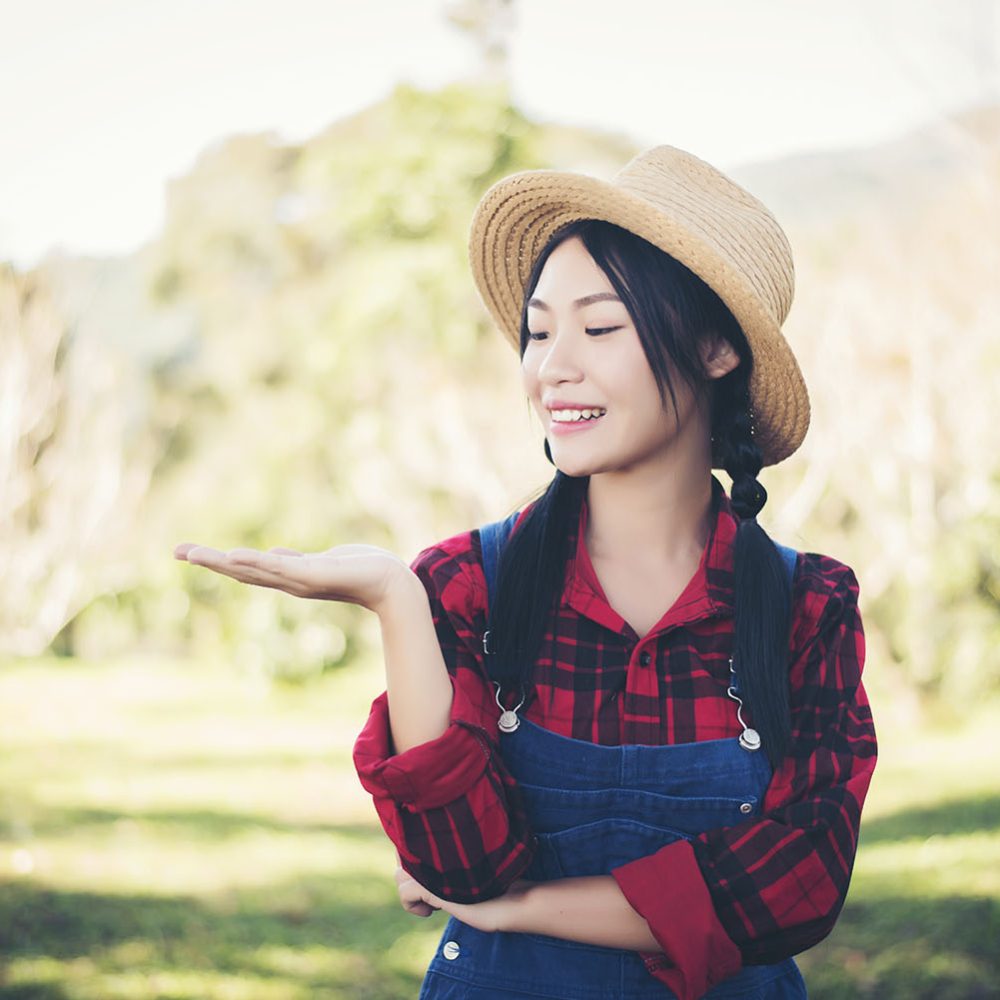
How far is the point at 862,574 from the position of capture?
7.10m

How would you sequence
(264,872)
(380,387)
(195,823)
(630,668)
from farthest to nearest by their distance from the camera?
1. (380,387)
2. (195,823)
3. (264,872)
4. (630,668)

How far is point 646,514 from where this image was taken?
5.26 ft

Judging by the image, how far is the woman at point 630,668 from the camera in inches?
52.0

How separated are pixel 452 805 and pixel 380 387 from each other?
8960 millimetres

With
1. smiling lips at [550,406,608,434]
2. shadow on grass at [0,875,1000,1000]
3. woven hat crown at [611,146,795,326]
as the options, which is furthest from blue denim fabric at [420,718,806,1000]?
shadow on grass at [0,875,1000,1000]

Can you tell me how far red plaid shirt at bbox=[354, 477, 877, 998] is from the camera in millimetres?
1304

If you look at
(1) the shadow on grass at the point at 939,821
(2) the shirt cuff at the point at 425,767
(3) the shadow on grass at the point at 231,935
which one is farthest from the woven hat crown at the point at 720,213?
(1) the shadow on grass at the point at 939,821

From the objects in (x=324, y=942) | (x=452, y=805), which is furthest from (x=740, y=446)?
(x=324, y=942)

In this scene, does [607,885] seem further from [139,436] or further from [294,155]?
[294,155]

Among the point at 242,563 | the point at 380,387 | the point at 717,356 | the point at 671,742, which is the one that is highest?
the point at 380,387

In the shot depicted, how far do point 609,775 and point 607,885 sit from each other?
134mm

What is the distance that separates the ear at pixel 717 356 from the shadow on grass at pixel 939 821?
3.43 metres

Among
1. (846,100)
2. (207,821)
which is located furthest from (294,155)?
(207,821)

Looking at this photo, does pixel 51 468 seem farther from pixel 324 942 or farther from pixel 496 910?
pixel 496 910
